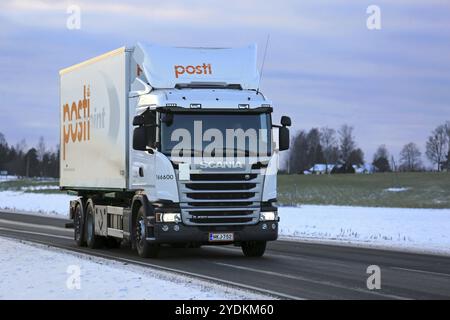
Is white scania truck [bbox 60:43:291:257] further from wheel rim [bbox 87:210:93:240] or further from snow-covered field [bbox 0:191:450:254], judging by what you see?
snow-covered field [bbox 0:191:450:254]

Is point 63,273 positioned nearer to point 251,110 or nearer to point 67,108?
point 251,110

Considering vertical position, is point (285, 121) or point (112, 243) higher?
point (285, 121)

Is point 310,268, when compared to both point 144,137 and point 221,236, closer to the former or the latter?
point 221,236

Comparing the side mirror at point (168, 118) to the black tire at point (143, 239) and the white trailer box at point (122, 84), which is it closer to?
the white trailer box at point (122, 84)

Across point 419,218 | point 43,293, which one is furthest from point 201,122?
point 419,218

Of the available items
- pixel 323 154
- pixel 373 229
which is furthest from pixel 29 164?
pixel 373 229

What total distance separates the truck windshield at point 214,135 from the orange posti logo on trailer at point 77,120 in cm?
461

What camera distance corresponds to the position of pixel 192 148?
15523 mm

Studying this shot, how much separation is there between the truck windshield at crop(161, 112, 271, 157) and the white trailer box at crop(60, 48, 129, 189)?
1.90 meters

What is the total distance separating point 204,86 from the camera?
16.5m

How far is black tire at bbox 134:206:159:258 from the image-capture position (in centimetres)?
1601

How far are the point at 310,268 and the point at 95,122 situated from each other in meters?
7.04

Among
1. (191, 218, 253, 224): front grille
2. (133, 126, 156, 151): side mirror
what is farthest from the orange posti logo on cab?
(191, 218, 253, 224): front grille

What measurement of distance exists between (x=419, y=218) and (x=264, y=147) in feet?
69.1
